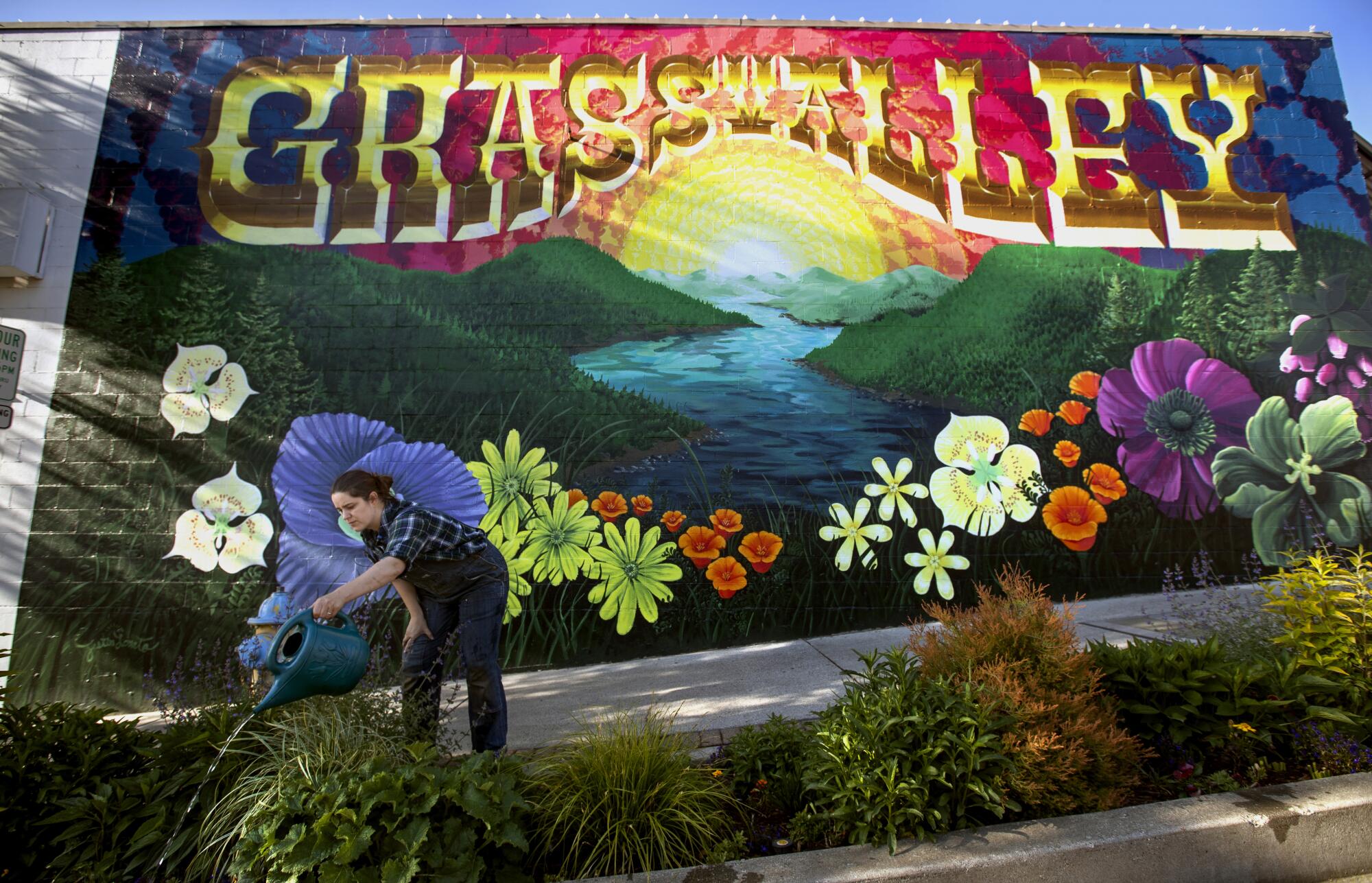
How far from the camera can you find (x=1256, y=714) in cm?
318

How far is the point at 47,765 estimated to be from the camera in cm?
286

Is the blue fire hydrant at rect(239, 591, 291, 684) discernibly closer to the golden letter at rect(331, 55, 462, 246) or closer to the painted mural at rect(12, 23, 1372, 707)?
the painted mural at rect(12, 23, 1372, 707)

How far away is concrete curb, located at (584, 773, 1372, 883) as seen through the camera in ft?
8.13

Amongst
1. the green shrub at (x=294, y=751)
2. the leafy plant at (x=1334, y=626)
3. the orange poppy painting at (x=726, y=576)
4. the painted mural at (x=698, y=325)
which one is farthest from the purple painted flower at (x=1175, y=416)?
the green shrub at (x=294, y=751)

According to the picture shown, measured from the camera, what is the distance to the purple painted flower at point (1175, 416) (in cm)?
641

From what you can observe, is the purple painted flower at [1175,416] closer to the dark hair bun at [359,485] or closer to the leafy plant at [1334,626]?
the leafy plant at [1334,626]

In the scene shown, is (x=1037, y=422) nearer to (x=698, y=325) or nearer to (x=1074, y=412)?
(x=1074, y=412)

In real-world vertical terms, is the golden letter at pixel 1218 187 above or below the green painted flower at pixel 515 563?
above

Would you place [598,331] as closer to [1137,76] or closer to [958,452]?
[958,452]

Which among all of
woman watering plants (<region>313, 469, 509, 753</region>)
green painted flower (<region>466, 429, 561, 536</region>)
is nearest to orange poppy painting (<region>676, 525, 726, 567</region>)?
green painted flower (<region>466, 429, 561, 536</region>)

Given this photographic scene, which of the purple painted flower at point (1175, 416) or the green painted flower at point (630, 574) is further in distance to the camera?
the purple painted flower at point (1175, 416)

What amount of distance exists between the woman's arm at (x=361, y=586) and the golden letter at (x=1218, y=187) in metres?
7.27

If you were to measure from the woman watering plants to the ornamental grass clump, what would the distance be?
213cm

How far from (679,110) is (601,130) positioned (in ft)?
2.50
